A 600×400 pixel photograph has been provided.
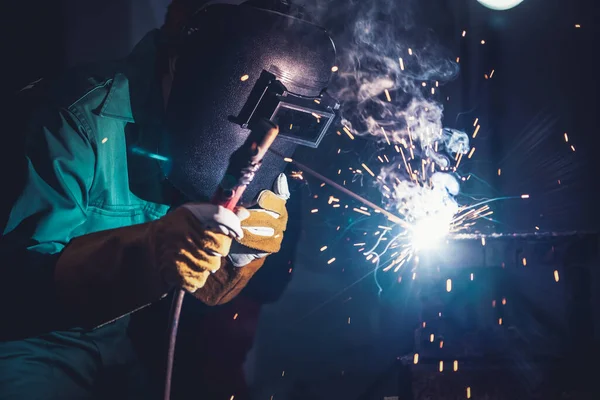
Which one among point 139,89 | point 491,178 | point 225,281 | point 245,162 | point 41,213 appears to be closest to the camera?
point 245,162

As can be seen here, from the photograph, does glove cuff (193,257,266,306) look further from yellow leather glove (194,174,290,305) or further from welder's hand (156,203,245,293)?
welder's hand (156,203,245,293)

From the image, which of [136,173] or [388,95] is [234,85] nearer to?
[136,173]

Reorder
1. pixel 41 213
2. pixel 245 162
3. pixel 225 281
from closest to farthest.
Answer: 1. pixel 245 162
2. pixel 41 213
3. pixel 225 281

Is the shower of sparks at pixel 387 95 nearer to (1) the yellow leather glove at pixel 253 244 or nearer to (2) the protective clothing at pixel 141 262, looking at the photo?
(1) the yellow leather glove at pixel 253 244

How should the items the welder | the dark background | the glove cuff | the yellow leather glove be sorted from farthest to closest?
1. the dark background
2. the glove cuff
3. the yellow leather glove
4. the welder

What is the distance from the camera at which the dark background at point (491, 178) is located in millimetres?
2912

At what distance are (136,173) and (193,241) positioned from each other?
0.75 meters

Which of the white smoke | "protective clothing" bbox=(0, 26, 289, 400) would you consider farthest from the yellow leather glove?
the white smoke

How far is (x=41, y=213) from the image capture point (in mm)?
1468

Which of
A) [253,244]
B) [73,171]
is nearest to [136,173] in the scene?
[73,171]

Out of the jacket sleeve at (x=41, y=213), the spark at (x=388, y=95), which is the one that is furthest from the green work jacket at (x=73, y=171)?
the spark at (x=388, y=95)

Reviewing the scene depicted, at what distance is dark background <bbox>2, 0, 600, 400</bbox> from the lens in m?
2.91

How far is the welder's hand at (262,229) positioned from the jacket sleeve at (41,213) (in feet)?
2.07

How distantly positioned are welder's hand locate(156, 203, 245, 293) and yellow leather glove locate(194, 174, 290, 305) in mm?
452
